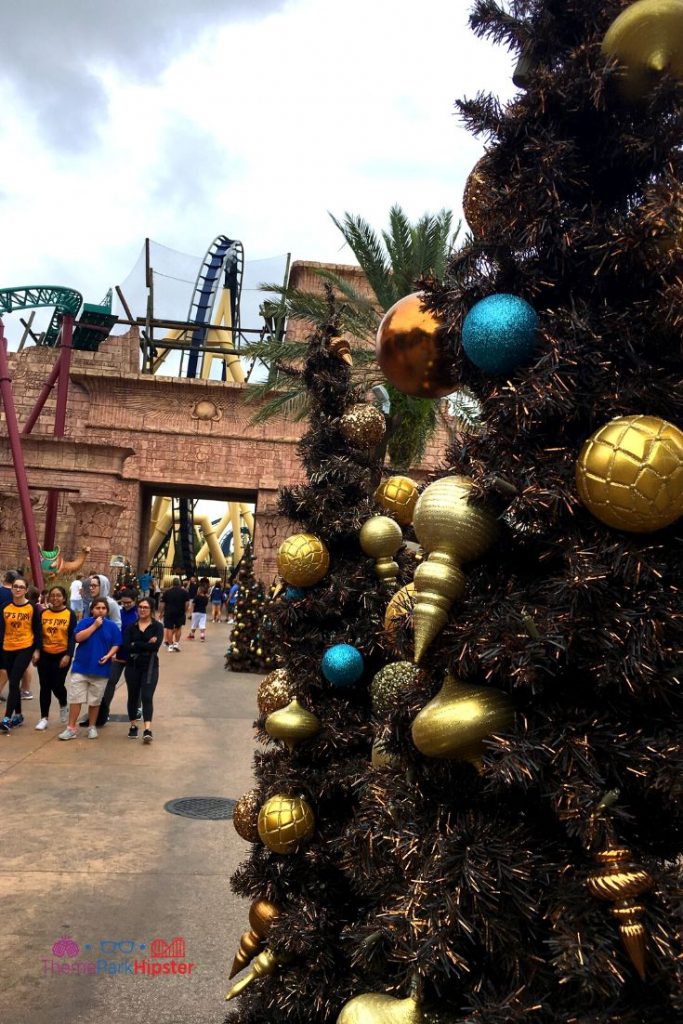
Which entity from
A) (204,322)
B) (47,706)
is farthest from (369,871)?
(204,322)

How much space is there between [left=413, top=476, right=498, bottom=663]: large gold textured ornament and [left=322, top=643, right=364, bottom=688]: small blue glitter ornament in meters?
1.35

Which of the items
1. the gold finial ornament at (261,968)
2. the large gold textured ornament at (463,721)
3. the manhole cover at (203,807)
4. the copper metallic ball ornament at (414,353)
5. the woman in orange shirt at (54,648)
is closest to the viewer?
the large gold textured ornament at (463,721)

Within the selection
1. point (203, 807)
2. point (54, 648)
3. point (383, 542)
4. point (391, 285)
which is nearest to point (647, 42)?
point (383, 542)

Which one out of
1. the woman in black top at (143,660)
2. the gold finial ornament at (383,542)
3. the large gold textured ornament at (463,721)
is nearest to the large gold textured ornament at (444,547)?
the large gold textured ornament at (463,721)

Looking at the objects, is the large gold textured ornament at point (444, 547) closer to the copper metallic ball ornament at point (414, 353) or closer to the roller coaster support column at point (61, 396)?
the copper metallic ball ornament at point (414, 353)

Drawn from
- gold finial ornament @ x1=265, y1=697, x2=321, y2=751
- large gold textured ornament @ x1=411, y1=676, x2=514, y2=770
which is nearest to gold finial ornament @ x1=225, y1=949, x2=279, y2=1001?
gold finial ornament @ x1=265, y1=697, x2=321, y2=751

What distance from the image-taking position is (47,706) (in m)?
8.58

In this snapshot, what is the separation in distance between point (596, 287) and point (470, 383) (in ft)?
1.20

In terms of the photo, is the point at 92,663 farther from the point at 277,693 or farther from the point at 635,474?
the point at 635,474

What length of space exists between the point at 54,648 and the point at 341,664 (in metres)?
6.25

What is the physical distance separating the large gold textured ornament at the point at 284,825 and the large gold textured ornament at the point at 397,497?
1342 millimetres

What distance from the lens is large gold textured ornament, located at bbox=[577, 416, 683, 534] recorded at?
1.45m

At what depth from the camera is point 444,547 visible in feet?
5.52

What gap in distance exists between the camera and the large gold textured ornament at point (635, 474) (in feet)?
4.76
